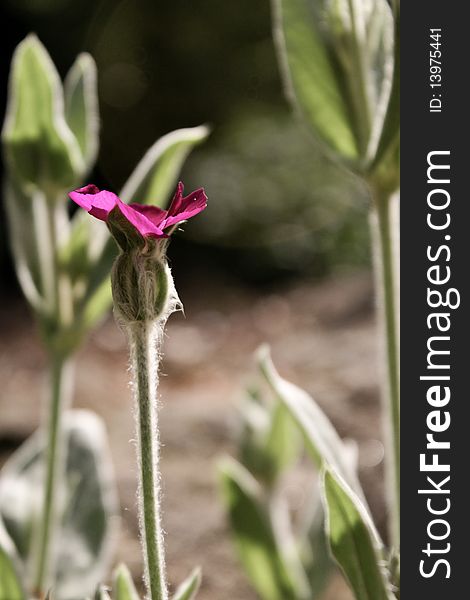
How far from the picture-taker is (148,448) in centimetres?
54

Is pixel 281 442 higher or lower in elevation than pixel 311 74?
lower

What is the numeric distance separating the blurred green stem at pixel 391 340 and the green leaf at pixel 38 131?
0.31m

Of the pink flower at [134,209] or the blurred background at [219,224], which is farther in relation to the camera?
the blurred background at [219,224]

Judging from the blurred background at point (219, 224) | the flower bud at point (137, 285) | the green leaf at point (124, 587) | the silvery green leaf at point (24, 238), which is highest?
the blurred background at point (219, 224)

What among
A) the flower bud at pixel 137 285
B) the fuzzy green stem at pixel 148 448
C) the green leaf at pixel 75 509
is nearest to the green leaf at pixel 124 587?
the fuzzy green stem at pixel 148 448

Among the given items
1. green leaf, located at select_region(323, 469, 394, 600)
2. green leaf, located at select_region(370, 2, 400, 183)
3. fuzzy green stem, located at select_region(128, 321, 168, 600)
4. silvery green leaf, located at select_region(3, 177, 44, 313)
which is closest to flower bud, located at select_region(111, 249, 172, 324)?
fuzzy green stem, located at select_region(128, 321, 168, 600)

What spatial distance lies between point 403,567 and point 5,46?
3.57 m

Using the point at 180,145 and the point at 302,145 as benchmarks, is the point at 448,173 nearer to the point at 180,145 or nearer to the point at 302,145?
the point at 180,145

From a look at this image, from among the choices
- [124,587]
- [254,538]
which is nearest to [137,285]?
[124,587]

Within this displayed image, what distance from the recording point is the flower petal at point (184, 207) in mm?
521

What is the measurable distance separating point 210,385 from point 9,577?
1.38 metres

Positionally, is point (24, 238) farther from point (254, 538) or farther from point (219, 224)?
point (219, 224)

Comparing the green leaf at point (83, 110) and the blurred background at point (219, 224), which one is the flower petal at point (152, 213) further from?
the blurred background at point (219, 224)

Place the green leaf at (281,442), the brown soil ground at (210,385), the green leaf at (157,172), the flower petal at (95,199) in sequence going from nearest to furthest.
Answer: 1. the flower petal at (95,199)
2. the green leaf at (157,172)
3. the green leaf at (281,442)
4. the brown soil ground at (210,385)
